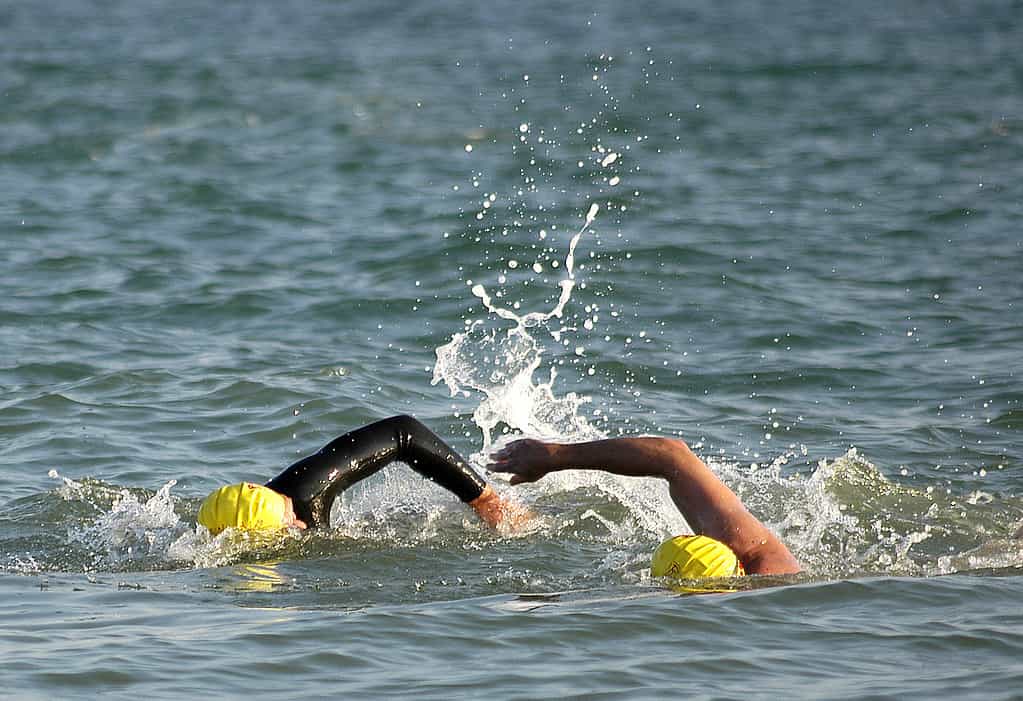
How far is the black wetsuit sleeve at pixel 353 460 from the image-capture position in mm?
7406

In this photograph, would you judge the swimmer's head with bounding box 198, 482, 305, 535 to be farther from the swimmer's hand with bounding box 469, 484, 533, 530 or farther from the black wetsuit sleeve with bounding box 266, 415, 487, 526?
the swimmer's hand with bounding box 469, 484, 533, 530

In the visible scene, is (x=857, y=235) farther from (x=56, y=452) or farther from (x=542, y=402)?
(x=56, y=452)

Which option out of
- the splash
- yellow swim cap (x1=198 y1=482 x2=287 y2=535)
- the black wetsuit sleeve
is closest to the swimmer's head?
yellow swim cap (x1=198 y1=482 x2=287 y2=535)

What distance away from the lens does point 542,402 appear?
32.6ft

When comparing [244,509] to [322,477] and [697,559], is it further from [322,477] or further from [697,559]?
[697,559]

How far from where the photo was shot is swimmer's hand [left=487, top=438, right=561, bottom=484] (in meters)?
7.27

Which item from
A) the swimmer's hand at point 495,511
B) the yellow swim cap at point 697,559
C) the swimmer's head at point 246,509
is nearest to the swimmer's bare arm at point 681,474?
the yellow swim cap at point 697,559

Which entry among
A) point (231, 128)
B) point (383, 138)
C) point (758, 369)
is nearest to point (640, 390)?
point (758, 369)

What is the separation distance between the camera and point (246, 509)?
7297 millimetres

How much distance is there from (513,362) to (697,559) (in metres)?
3.74

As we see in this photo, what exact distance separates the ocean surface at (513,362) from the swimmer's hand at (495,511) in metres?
0.09

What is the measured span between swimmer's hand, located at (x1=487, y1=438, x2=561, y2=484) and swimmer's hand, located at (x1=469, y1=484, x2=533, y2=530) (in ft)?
2.06

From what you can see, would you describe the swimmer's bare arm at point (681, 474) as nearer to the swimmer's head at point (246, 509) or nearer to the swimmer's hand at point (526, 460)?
the swimmer's hand at point (526, 460)

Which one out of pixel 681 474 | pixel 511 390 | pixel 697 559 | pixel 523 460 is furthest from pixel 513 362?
pixel 697 559
